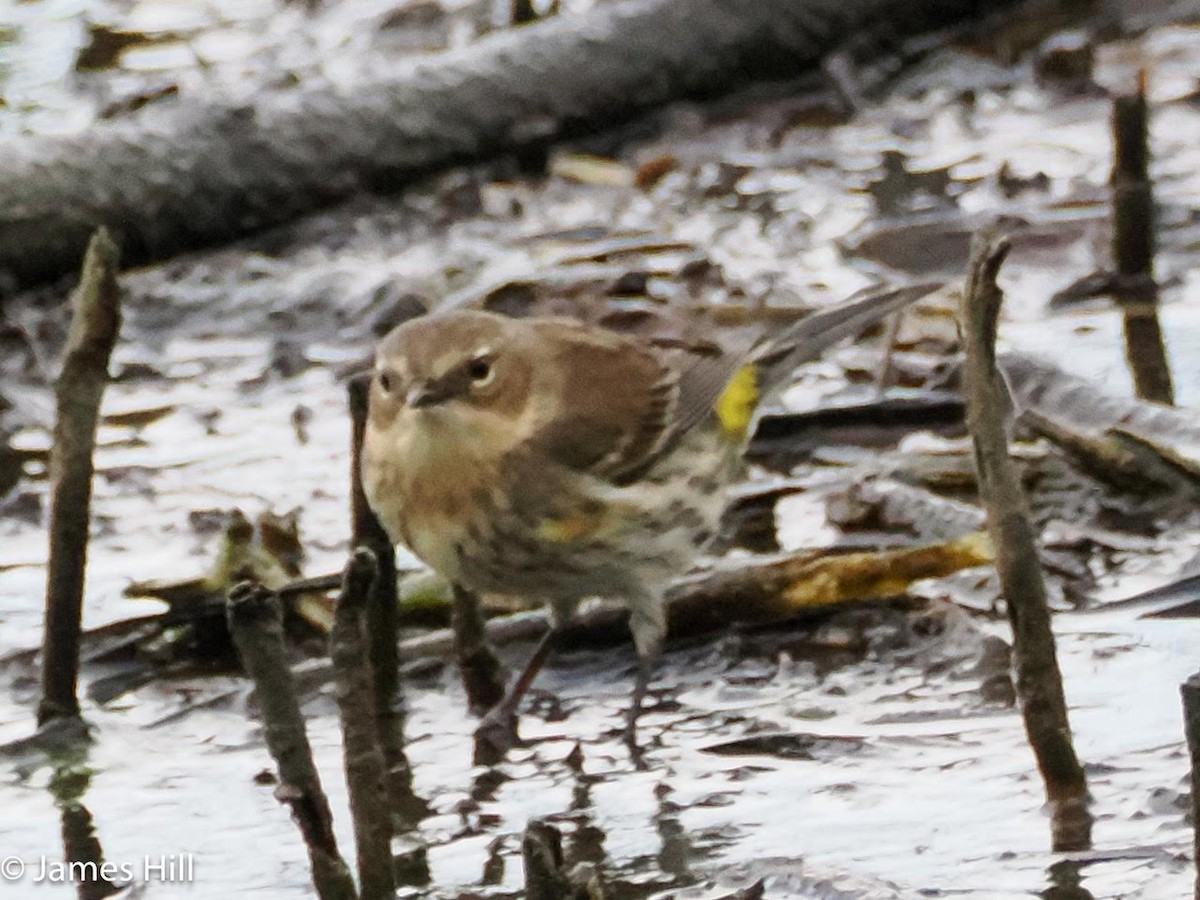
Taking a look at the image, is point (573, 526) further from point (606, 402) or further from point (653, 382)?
point (653, 382)

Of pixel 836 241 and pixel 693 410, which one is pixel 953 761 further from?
pixel 836 241

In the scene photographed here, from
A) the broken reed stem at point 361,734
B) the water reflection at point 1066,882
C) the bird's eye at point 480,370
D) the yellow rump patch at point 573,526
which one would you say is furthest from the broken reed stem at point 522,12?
the broken reed stem at point 361,734

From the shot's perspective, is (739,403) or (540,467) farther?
(739,403)

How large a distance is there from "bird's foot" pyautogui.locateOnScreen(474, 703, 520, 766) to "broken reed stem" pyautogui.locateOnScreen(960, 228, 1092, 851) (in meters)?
1.28

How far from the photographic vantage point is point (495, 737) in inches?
195

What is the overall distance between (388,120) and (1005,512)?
219 inches

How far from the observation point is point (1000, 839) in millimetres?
4035

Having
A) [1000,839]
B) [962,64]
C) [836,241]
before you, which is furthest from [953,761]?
[962,64]

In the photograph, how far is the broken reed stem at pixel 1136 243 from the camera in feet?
22.7

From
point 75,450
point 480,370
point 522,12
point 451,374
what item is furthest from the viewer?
point 522,12

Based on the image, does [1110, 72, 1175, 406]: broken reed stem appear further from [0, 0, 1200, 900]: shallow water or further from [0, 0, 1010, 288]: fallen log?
[0, 0, 1010, 288]: fallen log

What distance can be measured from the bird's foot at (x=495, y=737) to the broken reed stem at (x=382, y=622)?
0.49 ft

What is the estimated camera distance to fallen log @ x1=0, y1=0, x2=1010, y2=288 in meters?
8.19

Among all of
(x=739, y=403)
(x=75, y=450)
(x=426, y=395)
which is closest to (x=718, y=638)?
(x=426, y=395)
